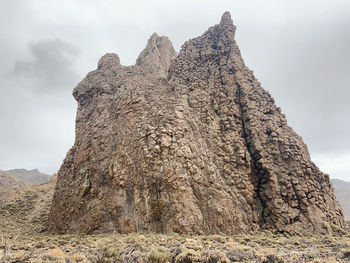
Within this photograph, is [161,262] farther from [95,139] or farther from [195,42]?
[195,42]

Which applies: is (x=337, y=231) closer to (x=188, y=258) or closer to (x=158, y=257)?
(x=188, y=258)

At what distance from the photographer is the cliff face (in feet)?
57.4

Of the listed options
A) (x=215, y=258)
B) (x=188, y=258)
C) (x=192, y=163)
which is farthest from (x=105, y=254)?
(x=192, y=163)

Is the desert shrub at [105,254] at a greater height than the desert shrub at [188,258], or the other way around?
the desert shrub at [188,258]

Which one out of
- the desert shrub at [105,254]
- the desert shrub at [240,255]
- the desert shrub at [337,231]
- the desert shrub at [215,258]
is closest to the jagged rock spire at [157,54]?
the desert shrub at [105,254]

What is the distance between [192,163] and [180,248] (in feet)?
31.6

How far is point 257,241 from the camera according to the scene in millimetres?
14203

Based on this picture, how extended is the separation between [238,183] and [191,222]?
20.7ft

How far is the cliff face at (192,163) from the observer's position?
17.5m

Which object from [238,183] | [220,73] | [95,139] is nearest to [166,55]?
[220,73]

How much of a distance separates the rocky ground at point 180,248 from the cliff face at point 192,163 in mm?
2169

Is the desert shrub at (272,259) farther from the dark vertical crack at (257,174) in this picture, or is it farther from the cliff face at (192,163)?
the dark vertical crack at (257,174)

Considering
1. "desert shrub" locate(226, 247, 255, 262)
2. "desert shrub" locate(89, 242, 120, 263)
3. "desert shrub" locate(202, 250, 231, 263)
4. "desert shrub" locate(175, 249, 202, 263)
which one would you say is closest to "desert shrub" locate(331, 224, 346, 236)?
"desert shrub" locate(226, 247, 255, 262)

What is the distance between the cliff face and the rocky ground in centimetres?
217
